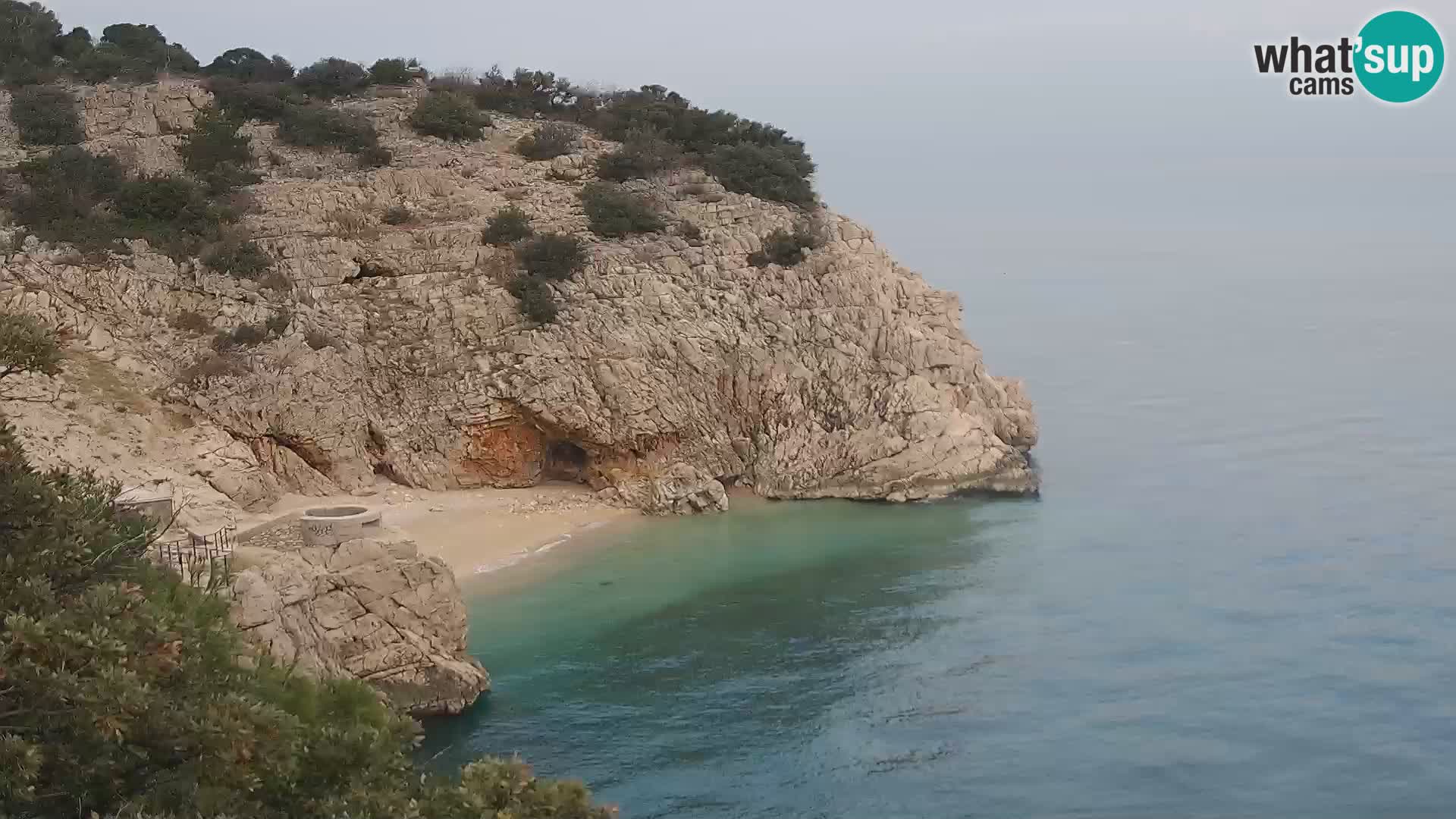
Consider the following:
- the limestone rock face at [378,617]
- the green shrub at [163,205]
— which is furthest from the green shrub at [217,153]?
the limestone rock face at [378,617]

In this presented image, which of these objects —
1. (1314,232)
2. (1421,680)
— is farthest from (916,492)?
(1314,232)

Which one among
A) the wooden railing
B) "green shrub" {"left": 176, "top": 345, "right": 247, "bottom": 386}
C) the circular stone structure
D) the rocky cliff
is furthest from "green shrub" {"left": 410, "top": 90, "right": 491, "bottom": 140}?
the circular stone structure

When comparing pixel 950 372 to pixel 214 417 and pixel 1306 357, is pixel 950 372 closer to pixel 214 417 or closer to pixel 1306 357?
pixel 214 417

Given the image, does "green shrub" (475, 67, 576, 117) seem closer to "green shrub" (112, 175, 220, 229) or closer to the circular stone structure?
"green shrub" (112, 175, 220, 229)

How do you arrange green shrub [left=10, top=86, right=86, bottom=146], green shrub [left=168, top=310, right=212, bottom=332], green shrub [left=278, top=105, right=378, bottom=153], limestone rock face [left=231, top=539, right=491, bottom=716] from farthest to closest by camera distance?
green shrub [left=278, top=105, right=378, bottom=153] < green shrub [left=10, top=86, right=86, bottom=146] < green shrub [left=168, top=310, right=212, bottom=332] < limestone rock face [left=231, top=539, right=491, bottom=716]

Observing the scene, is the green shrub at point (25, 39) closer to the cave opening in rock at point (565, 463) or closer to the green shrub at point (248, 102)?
the green shrub at point (248, 102)

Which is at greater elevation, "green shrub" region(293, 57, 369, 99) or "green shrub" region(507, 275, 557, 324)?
"green shrub" region(293, 57, 369, 99)
